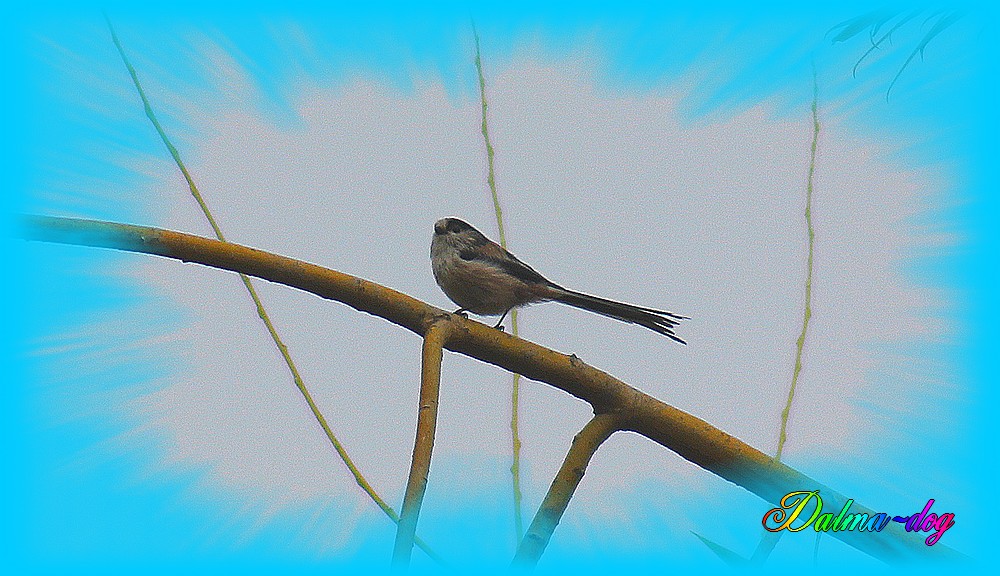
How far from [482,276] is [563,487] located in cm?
112

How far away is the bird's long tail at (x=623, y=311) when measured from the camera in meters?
1.51

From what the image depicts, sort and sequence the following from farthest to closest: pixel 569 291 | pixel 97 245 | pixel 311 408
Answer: pixel 569 291, pixel 311 408, pixel 97 245

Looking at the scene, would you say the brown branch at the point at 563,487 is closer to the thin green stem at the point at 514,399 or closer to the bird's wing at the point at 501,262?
the thin green stem at the point at 514,399

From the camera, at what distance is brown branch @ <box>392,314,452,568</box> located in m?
0.80

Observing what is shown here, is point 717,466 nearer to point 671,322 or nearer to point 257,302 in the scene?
point 671,322

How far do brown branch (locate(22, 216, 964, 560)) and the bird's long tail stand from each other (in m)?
0.37

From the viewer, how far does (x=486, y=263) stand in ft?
6.77

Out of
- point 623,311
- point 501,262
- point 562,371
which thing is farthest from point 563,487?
point 501,262

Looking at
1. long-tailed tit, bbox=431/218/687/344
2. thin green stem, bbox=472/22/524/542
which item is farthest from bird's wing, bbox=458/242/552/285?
thin green stem, bbox=472/22/524/542

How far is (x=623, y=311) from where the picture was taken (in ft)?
5.39

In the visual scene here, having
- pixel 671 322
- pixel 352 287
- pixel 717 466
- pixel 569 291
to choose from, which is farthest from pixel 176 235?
pixel 569 291

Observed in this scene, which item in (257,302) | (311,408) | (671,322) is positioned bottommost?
(311,408)

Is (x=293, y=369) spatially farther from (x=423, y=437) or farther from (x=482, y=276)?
(x=482, y=276)

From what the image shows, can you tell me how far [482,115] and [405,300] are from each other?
0.39 metres
